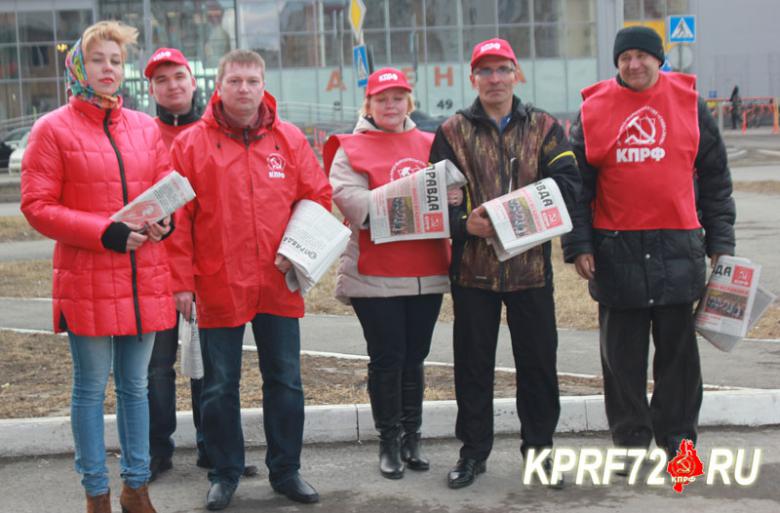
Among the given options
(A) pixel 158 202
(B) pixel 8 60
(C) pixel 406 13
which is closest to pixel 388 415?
(A) pixel 158 202

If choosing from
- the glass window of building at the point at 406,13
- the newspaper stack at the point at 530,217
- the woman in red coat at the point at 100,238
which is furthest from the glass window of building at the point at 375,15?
the woman in red coat at the point at 100,238

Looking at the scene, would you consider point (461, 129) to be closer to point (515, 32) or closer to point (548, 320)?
point (548, 320)

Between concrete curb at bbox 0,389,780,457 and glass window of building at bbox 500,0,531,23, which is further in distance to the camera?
glass window of building at bbox 500,0,531,23

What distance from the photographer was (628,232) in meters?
5.37

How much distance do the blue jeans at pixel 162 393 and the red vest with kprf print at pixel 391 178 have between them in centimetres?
105

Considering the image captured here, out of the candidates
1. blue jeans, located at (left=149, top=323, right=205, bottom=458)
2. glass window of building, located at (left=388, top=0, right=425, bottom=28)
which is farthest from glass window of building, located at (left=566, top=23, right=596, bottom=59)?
blue jeans, located at (left=149, top=323, right=205, bottom=458)

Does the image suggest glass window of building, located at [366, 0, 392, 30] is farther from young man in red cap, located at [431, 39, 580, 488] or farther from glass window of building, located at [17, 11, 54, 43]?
young man in red cap, located at [431, 39, 580, 488]

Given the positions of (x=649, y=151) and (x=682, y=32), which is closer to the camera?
(x=649, y=151)

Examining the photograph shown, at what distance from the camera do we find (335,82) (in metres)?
42.4

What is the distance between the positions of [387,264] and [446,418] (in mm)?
1230

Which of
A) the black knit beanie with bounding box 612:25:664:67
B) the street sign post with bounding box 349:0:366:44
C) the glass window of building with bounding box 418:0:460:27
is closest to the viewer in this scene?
the black knit beanie with bounding box 612:25:664:67

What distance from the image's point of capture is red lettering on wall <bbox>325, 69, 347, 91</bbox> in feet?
139

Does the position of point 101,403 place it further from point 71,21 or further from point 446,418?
point 71,21

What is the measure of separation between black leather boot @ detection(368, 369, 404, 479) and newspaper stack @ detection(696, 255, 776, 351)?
155cm
